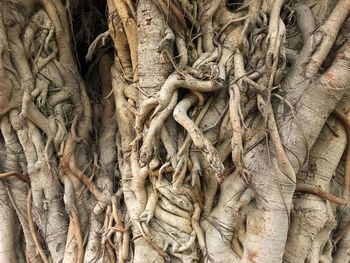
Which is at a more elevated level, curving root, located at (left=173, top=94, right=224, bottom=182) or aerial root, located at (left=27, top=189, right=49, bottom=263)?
curving root, located at (left=173, top=94, right=224, bottom=182)

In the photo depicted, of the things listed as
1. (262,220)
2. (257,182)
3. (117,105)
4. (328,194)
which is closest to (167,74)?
(117,105)

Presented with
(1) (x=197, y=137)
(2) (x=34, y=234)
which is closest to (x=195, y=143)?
(1) (x=197, y=137)

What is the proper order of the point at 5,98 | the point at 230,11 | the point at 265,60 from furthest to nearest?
the point at 5,98, the point at 230,11, the point at 265,60

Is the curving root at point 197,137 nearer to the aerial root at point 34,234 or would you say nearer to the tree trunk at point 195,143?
the tree trunk at point 195,143

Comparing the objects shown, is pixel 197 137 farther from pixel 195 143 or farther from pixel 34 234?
pixel 34 234

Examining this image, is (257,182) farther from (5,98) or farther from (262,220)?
(5,98)

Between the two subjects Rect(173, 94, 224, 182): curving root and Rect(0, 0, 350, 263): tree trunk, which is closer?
Rect(173, 94, 224, 182): curving root

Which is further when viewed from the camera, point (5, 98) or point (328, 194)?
point (5, 98)

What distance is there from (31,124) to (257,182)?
3.97 ft

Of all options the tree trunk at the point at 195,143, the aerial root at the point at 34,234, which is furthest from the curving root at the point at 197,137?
the aerial root at the point at 34,234

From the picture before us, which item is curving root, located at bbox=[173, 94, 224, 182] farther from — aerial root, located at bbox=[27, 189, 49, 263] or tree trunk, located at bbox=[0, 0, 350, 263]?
aerial root, located at bbox=[27, 189, 49, 263]

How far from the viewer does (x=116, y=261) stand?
186 cm

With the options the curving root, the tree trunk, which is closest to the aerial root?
the tree trunk

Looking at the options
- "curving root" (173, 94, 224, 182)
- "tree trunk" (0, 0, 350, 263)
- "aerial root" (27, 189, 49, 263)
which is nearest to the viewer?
"curving root" (173, 94, 224, 182)
